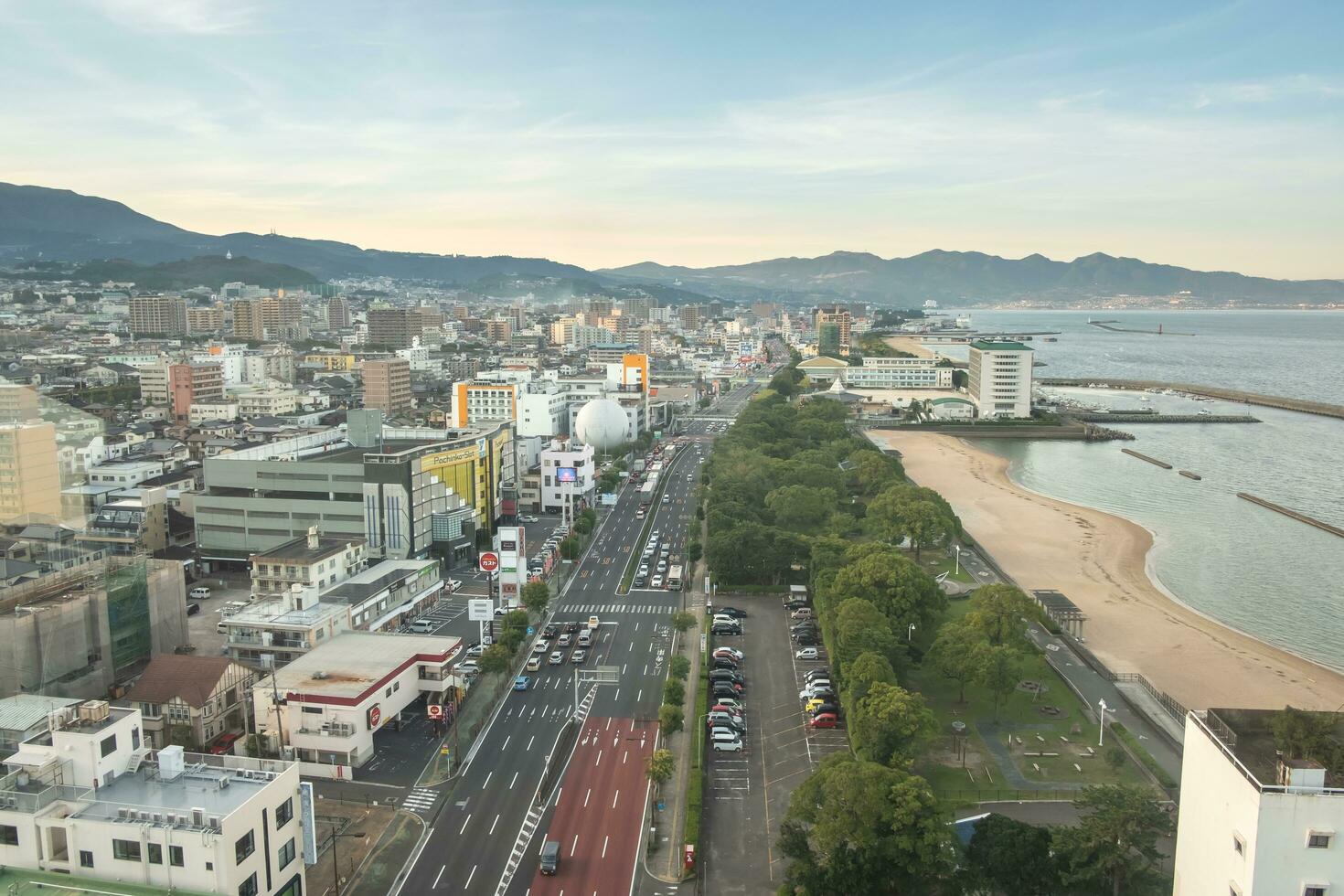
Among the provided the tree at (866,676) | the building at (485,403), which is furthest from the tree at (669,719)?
the building at (485,403)

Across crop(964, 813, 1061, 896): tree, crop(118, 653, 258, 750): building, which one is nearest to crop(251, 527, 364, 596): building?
crop(118, 653, 258, 750): building

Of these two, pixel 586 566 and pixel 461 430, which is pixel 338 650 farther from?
pixel 461 430

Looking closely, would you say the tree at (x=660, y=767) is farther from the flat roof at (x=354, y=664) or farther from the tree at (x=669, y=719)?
the flat roof at (x=354, y=664)

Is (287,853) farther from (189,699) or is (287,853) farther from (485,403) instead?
(485,403)

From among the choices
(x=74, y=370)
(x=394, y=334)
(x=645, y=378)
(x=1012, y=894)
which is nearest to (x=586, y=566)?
(x=1012, y=894)

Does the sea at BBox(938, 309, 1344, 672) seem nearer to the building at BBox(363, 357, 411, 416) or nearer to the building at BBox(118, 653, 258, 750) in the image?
the building at BBox(118, 653, 258, 750)

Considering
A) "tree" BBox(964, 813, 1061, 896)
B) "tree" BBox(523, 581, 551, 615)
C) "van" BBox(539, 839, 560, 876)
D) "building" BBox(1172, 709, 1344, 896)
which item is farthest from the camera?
"tree" BBox(523, 581, 551, 615)

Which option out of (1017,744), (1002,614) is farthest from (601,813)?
(1002,614)
